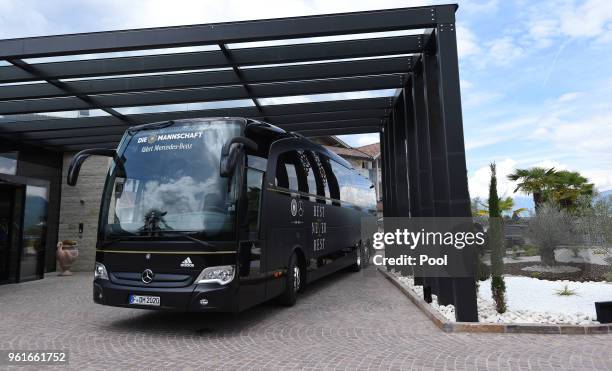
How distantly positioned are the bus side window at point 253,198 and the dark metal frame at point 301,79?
2.59 metres

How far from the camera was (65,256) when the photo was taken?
14.4 meters

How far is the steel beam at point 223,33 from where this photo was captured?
7.11m

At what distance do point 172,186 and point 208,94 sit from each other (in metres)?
5.00

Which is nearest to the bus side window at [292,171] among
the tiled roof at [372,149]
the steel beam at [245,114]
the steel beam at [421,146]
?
the steel beam at [421,146]

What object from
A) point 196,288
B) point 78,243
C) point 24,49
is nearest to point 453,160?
point 196,288

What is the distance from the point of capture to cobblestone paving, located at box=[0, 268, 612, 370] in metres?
4.66

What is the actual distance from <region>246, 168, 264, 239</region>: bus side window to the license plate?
1.56 meters

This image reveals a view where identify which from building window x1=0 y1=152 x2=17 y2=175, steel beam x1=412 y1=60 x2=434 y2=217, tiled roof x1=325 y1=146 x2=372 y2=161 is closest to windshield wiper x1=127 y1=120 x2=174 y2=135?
steel beam x1=412 y1=60 x2=434 y2=217

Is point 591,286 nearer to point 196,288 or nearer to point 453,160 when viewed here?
point 453,160

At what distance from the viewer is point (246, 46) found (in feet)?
27.2

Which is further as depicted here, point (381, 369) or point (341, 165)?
point (341, 165)

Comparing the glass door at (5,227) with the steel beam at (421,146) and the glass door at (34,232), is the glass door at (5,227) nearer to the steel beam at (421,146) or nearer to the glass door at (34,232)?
the glass door at (34,232)

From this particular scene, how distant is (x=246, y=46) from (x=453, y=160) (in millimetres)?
4584

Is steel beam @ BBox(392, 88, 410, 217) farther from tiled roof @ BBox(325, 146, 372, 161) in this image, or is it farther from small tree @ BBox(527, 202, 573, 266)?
tiled roof @ BBox(325, 146, 372, 161)
